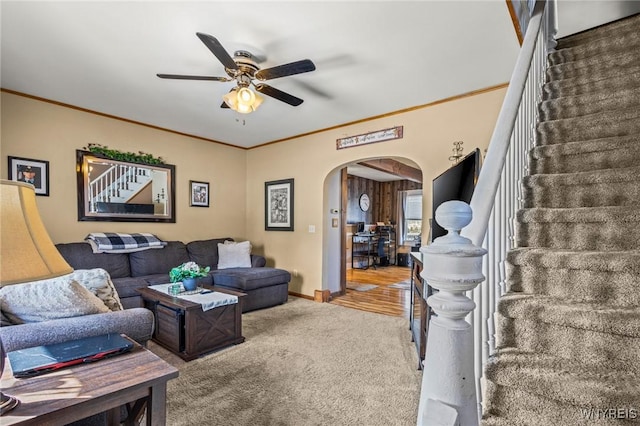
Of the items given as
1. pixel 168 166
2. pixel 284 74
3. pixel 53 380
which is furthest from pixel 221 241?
pixel 53 380

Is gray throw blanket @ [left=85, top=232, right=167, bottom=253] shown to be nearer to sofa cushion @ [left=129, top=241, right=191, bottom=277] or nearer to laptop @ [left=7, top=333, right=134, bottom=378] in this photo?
sofa cushion @ [left=129, top=241, right=191, bottom=277]

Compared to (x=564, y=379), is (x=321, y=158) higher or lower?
higher

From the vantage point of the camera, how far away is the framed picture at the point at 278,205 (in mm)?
5086

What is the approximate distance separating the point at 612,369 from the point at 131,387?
67.8 inches

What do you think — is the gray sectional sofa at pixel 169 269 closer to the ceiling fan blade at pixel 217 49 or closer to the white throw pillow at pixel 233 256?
the white throw pillow at pixel 233 256

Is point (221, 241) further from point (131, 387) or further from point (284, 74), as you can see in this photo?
point (131, 387)

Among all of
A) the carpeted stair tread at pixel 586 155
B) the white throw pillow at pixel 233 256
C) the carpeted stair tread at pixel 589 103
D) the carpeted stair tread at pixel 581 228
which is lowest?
→ the white throw pillow at pixel 233 256

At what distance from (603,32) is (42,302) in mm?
4598

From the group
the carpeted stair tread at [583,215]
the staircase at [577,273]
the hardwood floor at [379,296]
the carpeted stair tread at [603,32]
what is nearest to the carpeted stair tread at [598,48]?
the carpeted stair tread at [603,32]

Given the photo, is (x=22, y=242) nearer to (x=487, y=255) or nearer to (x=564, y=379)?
(x=487, y=255)

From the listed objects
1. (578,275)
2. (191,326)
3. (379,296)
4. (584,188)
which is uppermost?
(584,188)

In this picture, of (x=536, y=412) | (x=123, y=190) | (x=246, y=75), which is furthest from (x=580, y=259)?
(x=123, y=190)

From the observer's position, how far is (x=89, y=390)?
111 centimetres

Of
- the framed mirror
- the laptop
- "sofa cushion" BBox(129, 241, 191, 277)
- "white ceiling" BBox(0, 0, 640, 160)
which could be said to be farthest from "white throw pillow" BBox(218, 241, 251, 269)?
the laptop
